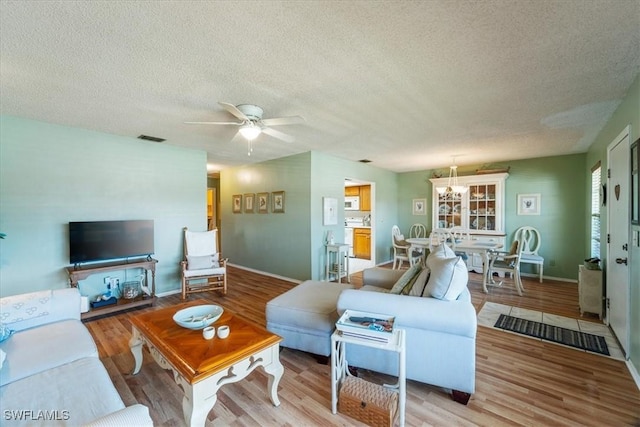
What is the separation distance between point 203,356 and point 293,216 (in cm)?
357

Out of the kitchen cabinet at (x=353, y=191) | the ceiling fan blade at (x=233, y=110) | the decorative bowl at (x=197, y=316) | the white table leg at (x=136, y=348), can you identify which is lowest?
the white table leg at (x=136, y=348)

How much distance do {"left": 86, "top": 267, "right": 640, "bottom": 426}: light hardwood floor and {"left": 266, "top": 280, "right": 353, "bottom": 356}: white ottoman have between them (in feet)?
0.61

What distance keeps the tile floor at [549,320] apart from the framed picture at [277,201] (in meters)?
3.62

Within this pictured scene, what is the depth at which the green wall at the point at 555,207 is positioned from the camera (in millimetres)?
4855

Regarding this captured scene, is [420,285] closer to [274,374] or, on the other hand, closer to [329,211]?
[274,374]

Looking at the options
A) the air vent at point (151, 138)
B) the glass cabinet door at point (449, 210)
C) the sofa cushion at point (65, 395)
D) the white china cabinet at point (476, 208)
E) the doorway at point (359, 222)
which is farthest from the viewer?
the doorway at point (359, 222)

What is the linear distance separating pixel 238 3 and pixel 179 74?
3.14ft

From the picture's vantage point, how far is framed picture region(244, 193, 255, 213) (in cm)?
587

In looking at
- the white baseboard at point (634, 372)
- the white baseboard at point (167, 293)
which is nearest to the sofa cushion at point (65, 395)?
the white baseboard at point (167, 293)

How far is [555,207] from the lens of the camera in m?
5.05

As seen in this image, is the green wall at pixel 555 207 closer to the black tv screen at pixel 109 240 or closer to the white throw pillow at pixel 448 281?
the white throw pillow at pixel 448 281

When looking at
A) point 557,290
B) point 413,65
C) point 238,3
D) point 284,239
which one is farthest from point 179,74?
point 557,290

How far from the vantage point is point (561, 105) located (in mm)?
2660

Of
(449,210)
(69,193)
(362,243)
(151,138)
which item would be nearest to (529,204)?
(449,210)
